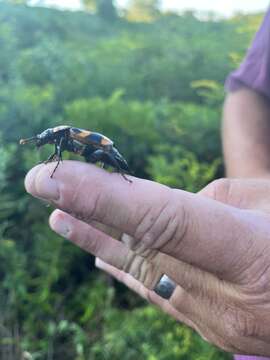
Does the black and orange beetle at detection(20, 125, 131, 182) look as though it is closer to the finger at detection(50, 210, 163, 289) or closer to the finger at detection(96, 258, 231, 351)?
the finger at detection(50, 210, 163, 289)

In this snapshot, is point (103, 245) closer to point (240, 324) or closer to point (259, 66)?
point (240, 324)

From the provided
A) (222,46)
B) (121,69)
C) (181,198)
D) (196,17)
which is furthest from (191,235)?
(196,17)

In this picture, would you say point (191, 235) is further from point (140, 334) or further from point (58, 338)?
point (58, 338)

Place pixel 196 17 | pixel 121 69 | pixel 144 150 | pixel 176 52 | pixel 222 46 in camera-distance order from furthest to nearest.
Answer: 1. pixel 196 17
2. pixel 222 46
3. pixel 176 52
4. pixel 121 69
5. pixel 144 150

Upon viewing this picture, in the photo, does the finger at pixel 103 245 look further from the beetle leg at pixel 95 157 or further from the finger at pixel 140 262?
the beetle leg at pixel 95 157

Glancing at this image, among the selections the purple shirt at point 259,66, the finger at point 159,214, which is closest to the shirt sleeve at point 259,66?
the purple shirt at point 259,66
